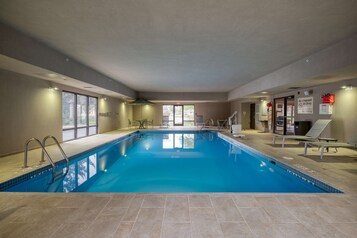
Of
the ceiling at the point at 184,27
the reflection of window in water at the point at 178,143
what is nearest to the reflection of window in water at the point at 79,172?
the ceiling at the point at 184,27

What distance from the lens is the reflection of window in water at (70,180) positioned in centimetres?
368

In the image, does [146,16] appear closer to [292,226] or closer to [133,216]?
[133,216]

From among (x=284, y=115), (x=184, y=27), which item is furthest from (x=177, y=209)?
(x=284, y=115)

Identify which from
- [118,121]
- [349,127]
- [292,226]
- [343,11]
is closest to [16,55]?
[292,226]

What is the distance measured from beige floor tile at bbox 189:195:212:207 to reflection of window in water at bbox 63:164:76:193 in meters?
2.37

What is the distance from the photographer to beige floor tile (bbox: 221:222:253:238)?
72.6 inches

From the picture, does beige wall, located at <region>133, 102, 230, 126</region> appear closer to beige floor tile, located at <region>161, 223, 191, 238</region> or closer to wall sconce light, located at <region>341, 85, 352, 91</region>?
wall sconce light, located at <region>341, 85, 352, 91</region>

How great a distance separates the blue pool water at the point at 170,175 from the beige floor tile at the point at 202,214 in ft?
4.65

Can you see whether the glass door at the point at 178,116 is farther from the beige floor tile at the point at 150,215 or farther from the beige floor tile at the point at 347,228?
the beige floor tile at the point at 347,228

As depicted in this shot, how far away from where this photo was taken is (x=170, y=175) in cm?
462

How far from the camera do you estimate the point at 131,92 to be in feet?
42.3

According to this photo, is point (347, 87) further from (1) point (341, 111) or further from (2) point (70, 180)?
(2) point (70, 180)

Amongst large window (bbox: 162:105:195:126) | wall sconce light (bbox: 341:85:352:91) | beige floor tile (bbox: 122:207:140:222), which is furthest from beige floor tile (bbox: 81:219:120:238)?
large window (bbox: 162:105:195:126)

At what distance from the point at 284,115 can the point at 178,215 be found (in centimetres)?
974
